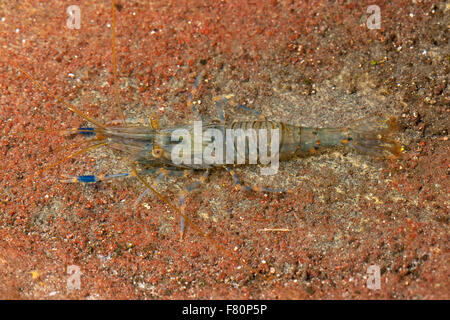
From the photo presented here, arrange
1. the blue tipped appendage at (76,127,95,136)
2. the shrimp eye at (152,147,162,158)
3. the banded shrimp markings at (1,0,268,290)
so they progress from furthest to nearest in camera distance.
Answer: the shrimp eye at (152,147,162,158)
the blue tipped appendage at (76,127,95,136)
the banded shrimp markings at (1,0,268,290)

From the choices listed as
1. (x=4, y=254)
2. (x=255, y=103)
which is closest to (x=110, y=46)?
(x=255, y=103)

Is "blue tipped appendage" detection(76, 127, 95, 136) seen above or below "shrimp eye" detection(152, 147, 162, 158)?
above

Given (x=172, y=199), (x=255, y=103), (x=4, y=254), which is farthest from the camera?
(x=255, y=103)

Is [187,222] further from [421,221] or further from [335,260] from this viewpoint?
[421,221]

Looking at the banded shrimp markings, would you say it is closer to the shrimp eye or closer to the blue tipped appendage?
the blue tipped appendage

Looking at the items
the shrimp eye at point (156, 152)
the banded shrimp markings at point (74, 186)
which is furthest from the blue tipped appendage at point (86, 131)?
the shrimp eye at point (156, 152)

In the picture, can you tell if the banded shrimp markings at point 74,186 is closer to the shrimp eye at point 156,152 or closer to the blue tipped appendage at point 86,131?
the blue tipped appendage at point 86,131

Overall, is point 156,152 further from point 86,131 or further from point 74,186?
point 74,186

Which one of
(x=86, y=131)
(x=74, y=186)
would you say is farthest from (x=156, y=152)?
(x=74, y=186)

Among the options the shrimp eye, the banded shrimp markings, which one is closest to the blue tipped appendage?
the banded shrimp markings

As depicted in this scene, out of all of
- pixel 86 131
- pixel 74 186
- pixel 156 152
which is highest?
pixel 86 131

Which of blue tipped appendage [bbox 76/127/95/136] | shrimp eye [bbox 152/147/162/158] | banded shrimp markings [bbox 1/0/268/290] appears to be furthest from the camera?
shrimp eye [bbox 152/147/162/158]
